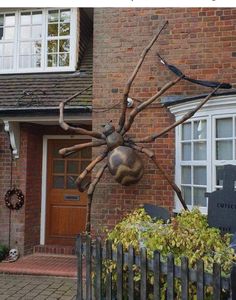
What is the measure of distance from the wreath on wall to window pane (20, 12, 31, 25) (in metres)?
3.73

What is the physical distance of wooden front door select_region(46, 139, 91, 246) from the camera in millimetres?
8758

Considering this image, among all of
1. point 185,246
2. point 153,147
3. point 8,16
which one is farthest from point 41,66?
point 185,246

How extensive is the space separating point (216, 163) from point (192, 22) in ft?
7.77

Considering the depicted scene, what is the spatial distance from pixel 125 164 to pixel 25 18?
15.9 ft

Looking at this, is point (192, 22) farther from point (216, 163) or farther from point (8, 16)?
point (8, 16)

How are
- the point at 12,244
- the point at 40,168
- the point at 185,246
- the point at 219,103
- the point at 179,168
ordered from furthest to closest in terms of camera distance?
the point at 40,168 < the point at 12,244 < the point at 179,168 < the point at 219,103 < the point at 185,246

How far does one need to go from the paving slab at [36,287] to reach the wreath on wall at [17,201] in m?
1.48

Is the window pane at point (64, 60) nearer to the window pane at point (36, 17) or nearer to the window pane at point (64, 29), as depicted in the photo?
the window pane at point (64, 29)

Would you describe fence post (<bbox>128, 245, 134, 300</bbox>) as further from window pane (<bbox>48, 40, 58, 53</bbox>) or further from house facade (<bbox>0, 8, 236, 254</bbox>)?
window pane (<bbox>48, 40, 58, 53</bbox>)

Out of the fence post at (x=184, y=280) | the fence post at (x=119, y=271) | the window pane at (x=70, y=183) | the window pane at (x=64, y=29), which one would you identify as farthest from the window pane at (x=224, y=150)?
the window pane at (x=64, y=29)

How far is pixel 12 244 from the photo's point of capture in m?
8.30

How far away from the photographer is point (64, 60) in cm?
903

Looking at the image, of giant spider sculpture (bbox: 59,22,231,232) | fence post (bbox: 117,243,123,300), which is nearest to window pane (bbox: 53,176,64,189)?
giant spider sculpture (bbox: 59,22,231,232)

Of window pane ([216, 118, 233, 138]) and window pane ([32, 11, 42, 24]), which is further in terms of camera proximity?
window pane ([32, 11, 42, 24])
